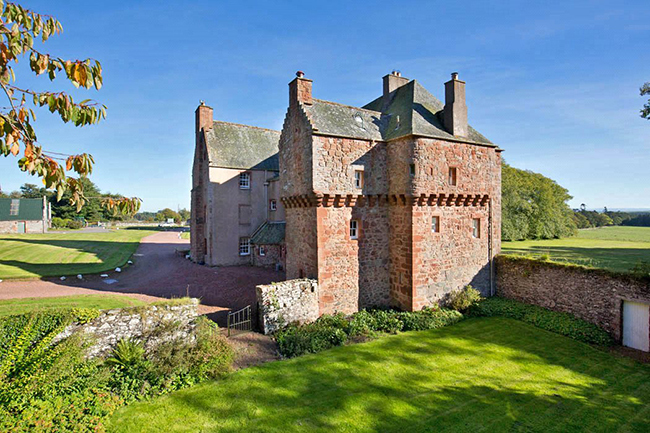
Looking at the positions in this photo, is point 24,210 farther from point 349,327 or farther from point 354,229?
point 349,327

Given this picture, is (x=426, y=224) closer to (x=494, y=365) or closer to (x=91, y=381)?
(x=494, y=365)

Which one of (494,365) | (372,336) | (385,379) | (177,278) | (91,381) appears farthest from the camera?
(177,278)

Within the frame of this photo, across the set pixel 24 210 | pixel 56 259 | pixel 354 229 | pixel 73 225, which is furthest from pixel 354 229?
pixel 73 225

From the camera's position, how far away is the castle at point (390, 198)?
16.8m

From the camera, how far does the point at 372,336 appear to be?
1522cm

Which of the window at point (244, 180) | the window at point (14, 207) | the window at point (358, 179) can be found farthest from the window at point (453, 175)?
the window at point (14, 207)

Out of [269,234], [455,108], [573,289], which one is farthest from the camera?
[269,234]

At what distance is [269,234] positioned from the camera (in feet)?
96.6

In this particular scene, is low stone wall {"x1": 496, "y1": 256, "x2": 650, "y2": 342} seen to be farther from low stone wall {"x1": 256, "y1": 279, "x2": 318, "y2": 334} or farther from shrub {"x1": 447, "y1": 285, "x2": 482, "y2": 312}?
low stone wall {"x1": 256, "y1": 279, "x2": 318, "y2": 334}

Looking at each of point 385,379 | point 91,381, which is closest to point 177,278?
point 91,381

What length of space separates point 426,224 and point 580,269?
7810 mm

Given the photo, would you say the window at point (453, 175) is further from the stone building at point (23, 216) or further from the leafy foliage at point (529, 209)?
the stone building at point (23, 216)

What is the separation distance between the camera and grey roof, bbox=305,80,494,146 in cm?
1747

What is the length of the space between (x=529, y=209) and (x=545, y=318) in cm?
2871
